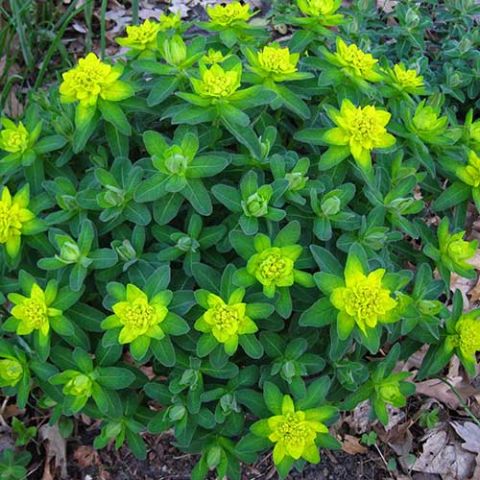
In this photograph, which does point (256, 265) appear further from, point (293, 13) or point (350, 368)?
point (293, 13)

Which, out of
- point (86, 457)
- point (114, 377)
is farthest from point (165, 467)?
point (114, 377)

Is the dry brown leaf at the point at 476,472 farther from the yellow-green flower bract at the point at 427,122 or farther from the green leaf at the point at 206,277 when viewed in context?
the green leaf at the point at 206,277

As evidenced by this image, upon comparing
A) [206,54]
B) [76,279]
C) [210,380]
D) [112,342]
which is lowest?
[210,380]

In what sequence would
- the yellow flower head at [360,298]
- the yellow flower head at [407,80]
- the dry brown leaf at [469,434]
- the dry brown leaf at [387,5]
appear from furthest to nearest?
the dry brown leaf at [387,5]
the dry brown leaf at [469,434]
the yellow flower head at [407,80]
the yellow flower head at [360,298]

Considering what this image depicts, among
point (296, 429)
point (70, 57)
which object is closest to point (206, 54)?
point (296, 429)

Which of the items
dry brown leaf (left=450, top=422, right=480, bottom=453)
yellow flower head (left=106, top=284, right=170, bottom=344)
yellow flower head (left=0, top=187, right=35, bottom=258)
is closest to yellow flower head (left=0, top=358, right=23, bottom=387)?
yellow flower head (left=0, top=187, right=35, bottom=258)

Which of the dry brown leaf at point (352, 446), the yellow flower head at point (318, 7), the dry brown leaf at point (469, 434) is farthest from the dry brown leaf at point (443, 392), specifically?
the yellow flower head at point (318, 7)

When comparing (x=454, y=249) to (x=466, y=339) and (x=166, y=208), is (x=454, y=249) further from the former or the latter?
(x=166, y=208)
